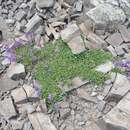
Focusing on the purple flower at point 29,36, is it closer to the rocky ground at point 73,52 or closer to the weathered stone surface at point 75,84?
the rocky ground at point 73,52

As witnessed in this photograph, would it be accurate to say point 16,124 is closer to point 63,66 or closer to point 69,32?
point 63,66

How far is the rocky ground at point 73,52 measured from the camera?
5.63 metres

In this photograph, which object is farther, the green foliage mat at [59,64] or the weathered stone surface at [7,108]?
the green foliage mat at [59,64]

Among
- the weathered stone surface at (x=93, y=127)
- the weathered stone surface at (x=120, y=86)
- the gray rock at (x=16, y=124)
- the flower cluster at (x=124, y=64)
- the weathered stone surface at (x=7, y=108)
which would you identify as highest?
the weathered stone surface at (x=7, y=108)

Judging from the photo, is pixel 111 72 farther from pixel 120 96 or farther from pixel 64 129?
pixel 64 129

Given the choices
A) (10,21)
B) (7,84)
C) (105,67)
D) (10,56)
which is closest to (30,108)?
(7,84)

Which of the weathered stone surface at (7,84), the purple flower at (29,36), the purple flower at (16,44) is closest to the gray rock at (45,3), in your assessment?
the purple flower at (29,36)

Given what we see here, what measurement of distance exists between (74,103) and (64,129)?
46 cm

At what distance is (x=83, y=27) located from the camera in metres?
6.83

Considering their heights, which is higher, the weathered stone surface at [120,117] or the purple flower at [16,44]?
the purple flower at [16,44]

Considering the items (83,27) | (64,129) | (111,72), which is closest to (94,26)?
(83,27)

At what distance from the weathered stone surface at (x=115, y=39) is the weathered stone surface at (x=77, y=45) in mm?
516

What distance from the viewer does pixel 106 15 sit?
6738mm

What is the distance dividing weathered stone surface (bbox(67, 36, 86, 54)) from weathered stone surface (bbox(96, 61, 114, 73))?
17.6 inches
